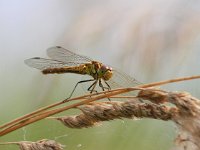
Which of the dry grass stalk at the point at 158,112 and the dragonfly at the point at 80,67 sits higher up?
the dry grass stalk at the point at 158,112

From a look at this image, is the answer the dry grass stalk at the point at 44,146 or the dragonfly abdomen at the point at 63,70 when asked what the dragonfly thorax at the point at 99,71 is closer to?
the dragonfly abdomen at the point at 63,70

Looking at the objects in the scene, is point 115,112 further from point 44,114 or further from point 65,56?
point 65,56

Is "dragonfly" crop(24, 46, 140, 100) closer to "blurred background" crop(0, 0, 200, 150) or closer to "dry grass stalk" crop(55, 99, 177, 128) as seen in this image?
"blurred background" crop(0, 0, 200, 150)

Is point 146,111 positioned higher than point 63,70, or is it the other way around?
point 146,111

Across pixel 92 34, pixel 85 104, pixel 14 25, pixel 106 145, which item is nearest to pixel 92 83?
pixel 92 34

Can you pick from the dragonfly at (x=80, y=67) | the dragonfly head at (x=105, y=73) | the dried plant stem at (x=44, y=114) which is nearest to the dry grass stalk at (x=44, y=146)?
the dried plant stem at (x=44, y=114)

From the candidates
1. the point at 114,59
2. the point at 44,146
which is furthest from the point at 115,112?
the point at 114,59

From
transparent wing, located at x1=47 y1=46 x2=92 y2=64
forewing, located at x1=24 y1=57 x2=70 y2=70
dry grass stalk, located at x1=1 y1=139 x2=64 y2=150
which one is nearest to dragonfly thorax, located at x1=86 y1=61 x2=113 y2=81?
transparent wing, located at x1=47 y1=46 x2=92 y2=64
